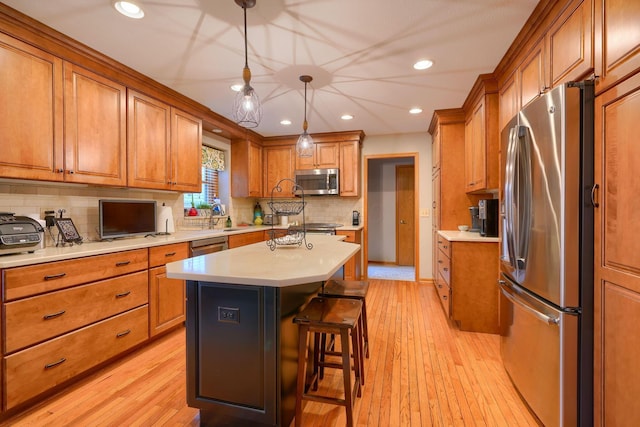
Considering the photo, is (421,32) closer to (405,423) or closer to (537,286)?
(537,286)

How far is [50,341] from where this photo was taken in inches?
Answer: 71.8

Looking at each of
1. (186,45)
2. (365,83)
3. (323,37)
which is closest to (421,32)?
(323,37)

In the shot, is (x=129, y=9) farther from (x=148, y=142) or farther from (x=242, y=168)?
(x=242, y=168)

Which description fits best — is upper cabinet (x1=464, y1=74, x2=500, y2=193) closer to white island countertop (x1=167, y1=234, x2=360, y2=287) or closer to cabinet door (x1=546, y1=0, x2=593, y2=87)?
cabinet door (x1=546, y1=0, x2=593, y2=87)

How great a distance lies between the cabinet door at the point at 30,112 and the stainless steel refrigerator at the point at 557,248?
3044 mm

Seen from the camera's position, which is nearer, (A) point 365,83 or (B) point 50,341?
(B) point 50,341

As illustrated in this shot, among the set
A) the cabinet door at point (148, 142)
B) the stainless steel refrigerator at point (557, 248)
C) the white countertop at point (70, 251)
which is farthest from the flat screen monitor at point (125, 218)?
the stainless steel refrigerator at point (557, 248)

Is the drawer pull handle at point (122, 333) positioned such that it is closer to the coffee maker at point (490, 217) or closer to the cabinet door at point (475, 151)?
the coffee maker at point (490, 217)

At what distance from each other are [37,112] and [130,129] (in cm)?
71

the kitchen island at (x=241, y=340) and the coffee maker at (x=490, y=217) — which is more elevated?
the coffee maker at (x=490, y=217)

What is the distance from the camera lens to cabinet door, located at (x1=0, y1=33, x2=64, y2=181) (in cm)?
181

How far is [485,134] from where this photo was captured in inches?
114

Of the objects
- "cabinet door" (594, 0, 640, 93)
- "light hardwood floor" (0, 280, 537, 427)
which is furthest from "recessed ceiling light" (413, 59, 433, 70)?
"light hardwood floor" (0, 280, 537, 427)

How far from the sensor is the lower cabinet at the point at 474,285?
2.76 m
